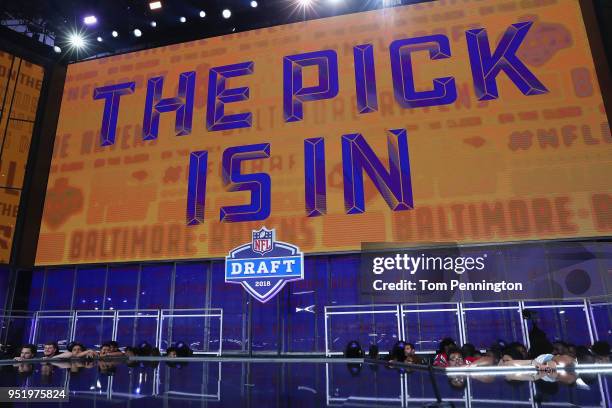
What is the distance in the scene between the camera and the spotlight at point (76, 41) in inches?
508

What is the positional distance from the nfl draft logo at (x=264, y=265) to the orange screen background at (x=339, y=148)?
312mm

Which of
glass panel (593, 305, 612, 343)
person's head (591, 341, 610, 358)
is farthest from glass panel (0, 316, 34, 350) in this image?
glass panel (593, 305, 612, 343)

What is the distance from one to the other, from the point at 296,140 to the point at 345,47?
9.51 ft

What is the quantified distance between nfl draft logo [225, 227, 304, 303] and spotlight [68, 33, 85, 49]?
8.51 m

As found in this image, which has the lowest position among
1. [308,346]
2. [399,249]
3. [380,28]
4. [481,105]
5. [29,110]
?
[308,346]

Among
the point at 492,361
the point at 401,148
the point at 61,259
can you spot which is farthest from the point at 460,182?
the point at 61,259

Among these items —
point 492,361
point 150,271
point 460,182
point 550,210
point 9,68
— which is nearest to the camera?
point 492,361

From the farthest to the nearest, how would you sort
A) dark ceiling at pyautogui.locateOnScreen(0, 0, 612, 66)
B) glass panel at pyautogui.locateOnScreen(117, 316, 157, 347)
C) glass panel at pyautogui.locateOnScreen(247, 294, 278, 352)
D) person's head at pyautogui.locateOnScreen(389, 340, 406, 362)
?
glass panel at pyautogui.locateOnScreen(117, 316, 157, 347) < glass panel at pyautogui.locateOnScreen(247, 294, 278, 352) < dark ceiling at pyautogui.locateOnScreen(0, 0, 612, 66) < person's head at pyautogui.locateOnScreen(389, 340, 406, 362)

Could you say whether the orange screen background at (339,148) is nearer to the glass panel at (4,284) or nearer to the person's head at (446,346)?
the glass panel at (4,284)

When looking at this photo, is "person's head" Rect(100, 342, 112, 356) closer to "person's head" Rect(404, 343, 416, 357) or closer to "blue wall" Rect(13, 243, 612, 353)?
"blue wall" Rect(13, 243, 612, 353)

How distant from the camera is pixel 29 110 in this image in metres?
12.9

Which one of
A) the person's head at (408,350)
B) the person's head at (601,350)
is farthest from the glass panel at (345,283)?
the person's head at (601,350)

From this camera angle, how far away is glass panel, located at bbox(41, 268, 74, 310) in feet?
56.5

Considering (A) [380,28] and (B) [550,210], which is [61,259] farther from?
(B) [550,210]
